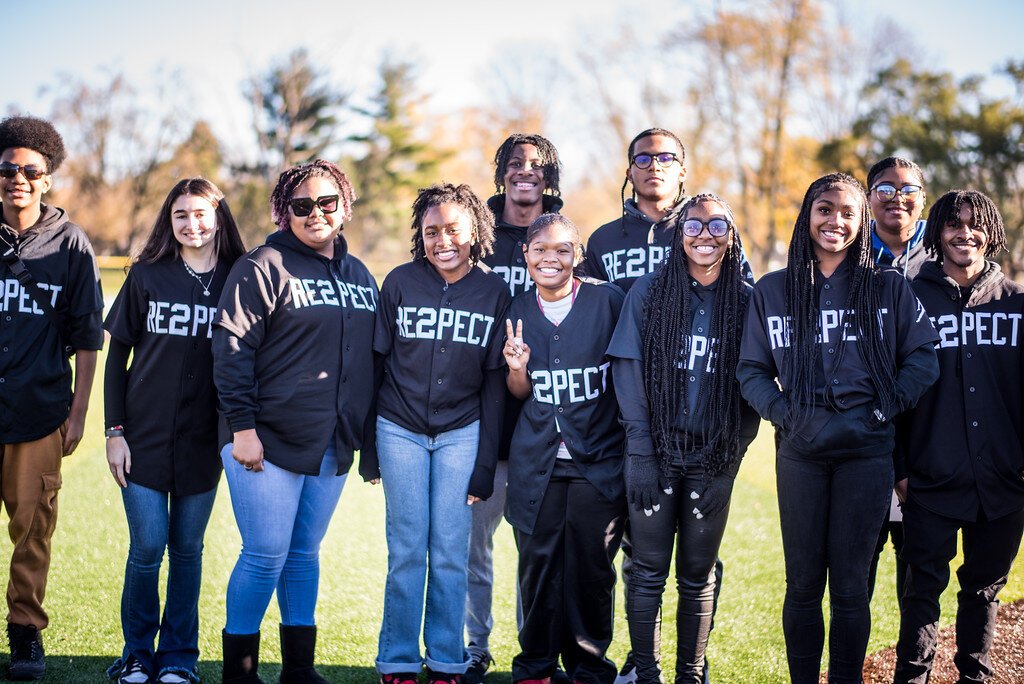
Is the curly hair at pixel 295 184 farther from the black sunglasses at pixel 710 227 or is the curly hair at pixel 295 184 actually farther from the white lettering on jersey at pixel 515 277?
the black sunglasses at pixel 710 227

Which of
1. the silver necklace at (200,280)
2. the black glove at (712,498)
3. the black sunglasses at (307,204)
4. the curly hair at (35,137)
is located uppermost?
the curly hair at (35,137)

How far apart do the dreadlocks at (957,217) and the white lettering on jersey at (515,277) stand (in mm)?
2085

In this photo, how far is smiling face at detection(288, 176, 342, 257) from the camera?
4121mm

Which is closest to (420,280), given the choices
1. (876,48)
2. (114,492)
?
(114,492)

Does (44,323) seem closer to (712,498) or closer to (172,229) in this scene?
(172,229)

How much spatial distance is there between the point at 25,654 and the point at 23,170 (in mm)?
2447

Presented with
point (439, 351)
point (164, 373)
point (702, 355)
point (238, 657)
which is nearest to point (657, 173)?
point (702, 355)

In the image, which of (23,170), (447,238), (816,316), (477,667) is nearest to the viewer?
(816,316)

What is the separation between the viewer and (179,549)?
4.23 metres

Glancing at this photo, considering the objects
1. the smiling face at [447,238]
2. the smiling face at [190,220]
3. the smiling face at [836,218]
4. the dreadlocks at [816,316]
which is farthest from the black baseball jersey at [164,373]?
the smiling face at [836,218]

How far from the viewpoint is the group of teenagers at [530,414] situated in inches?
149

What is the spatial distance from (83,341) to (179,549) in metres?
1.23

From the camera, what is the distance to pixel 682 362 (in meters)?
3.92

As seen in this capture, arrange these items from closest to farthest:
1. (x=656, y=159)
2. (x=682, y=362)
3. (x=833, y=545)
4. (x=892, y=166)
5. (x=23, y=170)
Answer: (x=833, y=545), (x=682, y=362), (x=23, y=170), (x=892, y=166), (x=656, y=159)
